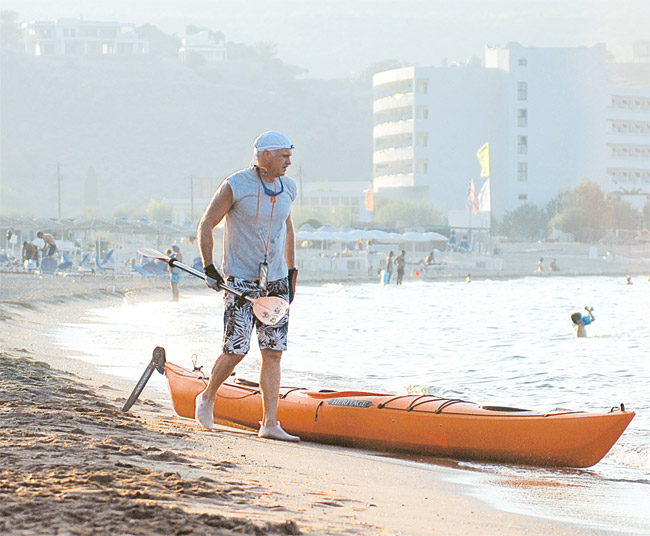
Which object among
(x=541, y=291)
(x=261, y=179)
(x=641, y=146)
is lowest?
(x=541, y=291)

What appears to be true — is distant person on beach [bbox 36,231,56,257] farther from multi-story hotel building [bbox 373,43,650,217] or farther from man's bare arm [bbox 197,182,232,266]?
multi-story hotel building [bbox 373,43,650,217]

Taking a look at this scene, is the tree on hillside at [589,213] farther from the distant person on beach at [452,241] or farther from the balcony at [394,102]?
the balcony at [394,102]

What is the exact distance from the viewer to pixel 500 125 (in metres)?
93.1

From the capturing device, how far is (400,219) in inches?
→ 3214

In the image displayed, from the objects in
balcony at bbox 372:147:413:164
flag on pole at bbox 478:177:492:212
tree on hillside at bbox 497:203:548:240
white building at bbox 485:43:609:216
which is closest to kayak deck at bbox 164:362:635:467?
flag on pole at bbox 478:177:492:212

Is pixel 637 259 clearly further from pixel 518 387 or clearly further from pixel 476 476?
pixel 476 476

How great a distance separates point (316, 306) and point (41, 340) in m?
13.5

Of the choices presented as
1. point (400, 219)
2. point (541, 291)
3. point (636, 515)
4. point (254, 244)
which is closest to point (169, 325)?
point (254, 244)

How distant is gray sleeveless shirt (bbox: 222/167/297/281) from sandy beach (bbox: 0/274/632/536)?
0.94 metres

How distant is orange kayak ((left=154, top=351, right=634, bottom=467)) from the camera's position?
18.9 feet

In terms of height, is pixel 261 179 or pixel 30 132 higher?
pixel 30 132

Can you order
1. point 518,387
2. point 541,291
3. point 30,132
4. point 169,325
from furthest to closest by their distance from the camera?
point 30,132
point 541,291
point 169,325
point 518,387

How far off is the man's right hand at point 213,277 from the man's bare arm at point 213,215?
0.12 ft

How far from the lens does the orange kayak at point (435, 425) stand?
5.75 m
